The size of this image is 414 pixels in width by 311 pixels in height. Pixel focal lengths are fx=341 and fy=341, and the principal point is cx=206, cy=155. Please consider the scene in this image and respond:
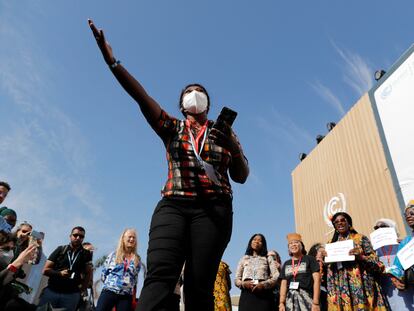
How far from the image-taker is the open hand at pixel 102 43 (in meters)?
1.51

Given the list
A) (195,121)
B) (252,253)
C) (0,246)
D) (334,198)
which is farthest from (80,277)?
(334,198)

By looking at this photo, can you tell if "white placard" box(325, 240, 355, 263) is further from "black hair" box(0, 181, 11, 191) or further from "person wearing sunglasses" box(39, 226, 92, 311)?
"black hair" box(0, 181, 11, 191)

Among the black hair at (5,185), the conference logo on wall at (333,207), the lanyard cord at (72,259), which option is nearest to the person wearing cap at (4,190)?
the black hair at (5,185)

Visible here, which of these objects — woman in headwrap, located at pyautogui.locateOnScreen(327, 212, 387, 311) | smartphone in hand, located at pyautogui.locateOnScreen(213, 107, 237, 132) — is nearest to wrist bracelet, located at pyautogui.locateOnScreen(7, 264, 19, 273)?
smartphone in hand, located at pyautogui.locateOnScreen(213, 107, 237, 132)

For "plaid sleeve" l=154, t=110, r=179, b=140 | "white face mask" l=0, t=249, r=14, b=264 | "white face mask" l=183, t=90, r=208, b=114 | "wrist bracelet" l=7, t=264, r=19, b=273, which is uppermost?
"white face mask" l=183, t=90, r=208, b=114

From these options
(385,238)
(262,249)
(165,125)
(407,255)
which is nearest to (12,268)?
(165,125)

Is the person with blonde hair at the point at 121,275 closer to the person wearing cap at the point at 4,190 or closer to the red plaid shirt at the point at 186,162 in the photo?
the person wearing cap at the point at 4,190

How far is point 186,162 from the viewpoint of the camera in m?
1.56

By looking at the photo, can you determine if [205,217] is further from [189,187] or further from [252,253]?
[252,253]

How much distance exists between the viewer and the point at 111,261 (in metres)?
4.32

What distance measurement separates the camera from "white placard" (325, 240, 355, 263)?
3916 mm

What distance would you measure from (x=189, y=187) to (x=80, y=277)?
3.71 metres

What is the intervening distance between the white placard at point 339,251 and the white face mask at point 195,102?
3.02 meters

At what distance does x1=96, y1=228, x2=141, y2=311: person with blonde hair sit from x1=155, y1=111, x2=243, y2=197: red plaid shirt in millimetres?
2944
